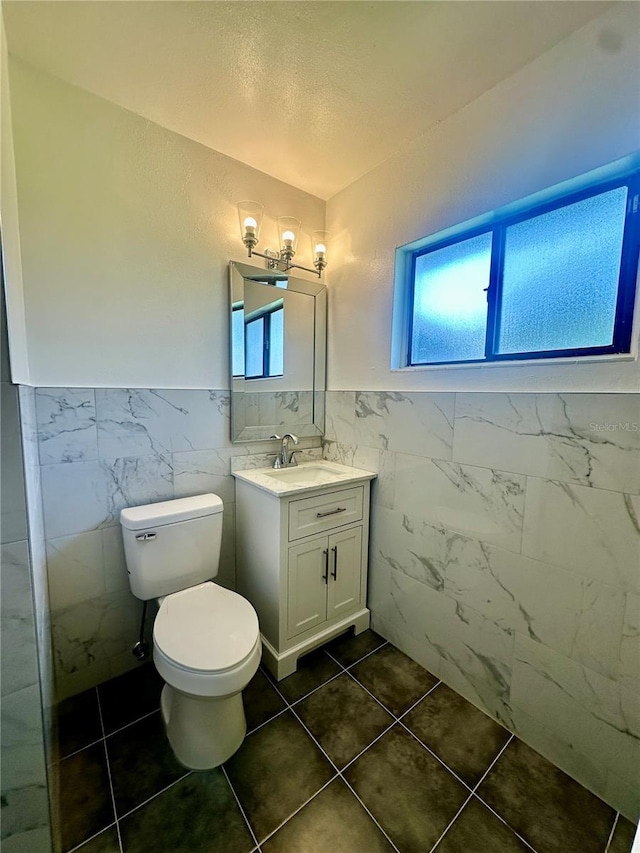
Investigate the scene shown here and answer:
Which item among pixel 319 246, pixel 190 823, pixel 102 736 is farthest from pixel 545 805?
pixel 319 246

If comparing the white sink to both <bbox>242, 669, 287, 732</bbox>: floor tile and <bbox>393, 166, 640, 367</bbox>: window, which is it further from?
<bbox>242, 669, 287, 732</bbox>: floor tile

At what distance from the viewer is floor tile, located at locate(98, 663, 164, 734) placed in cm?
137

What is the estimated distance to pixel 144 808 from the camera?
3.52 ft

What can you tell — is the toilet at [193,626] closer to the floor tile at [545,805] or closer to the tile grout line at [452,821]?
the tile grout line at [452,821]

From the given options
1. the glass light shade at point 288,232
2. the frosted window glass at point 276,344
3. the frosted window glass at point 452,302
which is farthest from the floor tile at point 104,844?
the glass light shade at point 288,232

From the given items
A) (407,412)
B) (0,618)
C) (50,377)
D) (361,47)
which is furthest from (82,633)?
(361,47)

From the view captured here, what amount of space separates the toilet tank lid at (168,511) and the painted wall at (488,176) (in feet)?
3.36

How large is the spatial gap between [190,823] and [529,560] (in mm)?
1423

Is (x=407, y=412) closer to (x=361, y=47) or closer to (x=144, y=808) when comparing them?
(x=361, y=47)

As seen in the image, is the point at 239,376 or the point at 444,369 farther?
the point at 239,376

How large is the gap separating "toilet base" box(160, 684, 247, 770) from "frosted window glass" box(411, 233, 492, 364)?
1.69 metres

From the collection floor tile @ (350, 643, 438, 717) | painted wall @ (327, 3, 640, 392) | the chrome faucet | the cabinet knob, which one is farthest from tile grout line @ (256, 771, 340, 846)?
painted wall @ (327, 3, 640, 392)

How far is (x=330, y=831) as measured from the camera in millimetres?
1031

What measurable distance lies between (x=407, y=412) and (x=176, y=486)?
3.98ft
